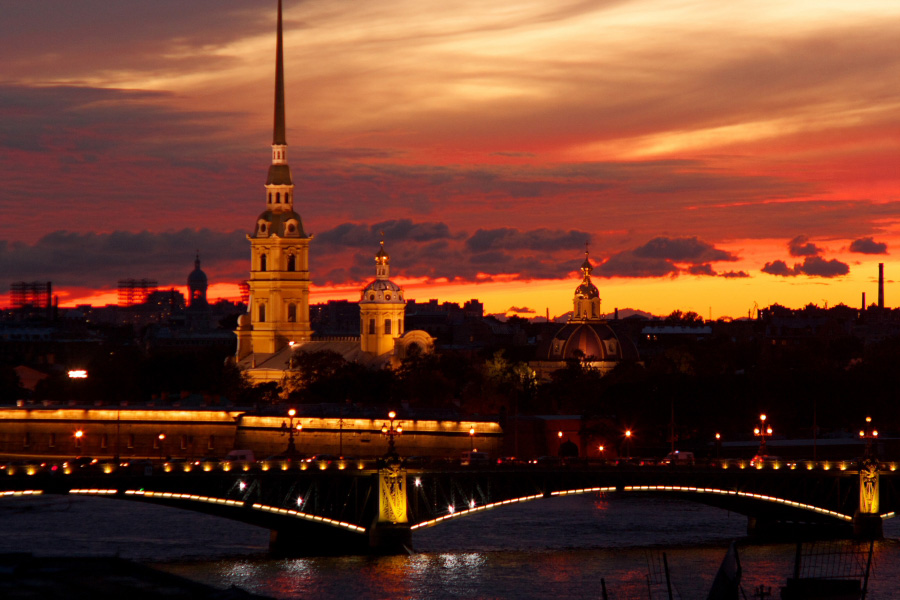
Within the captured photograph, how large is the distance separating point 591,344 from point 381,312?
1970 cm

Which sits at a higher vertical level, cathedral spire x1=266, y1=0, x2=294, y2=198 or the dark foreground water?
cathedral spire x1=266, y1=0, x2=294, y2=198

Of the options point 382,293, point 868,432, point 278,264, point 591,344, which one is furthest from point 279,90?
point 868,432

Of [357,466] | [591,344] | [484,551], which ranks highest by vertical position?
[591,344]

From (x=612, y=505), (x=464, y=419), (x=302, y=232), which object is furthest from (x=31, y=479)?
(x=302, y=232)

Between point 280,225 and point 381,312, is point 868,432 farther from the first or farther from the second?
point 280,225

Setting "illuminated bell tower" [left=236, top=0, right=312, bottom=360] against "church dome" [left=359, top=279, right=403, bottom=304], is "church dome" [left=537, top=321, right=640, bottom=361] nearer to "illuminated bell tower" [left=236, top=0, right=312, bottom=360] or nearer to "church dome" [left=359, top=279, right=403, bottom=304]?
"church dome" [left=359, top=279, right=403, bottom=304]

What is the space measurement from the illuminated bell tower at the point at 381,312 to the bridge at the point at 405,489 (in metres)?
70.7

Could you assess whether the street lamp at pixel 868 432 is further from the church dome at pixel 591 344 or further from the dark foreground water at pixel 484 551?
the church dome at pixel 591 344

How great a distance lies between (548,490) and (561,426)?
39.0 m

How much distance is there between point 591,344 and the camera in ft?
538

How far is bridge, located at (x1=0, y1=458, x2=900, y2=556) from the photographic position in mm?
73062

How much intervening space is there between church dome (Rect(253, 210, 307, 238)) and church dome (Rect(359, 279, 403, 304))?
46.0ft

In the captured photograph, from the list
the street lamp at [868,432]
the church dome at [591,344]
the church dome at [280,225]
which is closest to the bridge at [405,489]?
the street lamp at [868,432]

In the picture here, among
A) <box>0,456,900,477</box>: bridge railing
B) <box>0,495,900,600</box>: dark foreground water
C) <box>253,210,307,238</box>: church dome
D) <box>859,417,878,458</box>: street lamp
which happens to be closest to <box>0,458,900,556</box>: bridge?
<box>0,456,900,477</box>: bridge railing
